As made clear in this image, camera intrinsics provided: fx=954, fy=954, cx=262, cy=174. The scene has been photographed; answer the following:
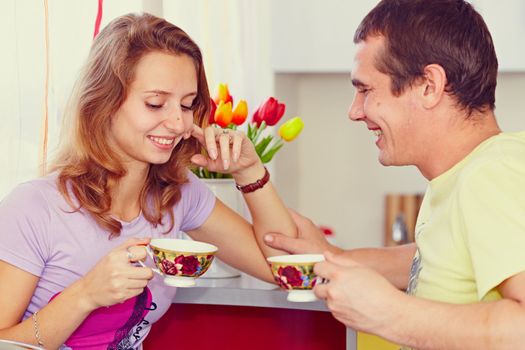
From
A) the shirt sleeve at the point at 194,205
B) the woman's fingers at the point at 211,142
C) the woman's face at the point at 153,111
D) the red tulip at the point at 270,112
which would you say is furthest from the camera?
the red tulip at the point at 270,112

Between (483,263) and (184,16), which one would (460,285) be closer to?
(483,263)

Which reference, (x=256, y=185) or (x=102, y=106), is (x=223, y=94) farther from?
(x=102, y=106)

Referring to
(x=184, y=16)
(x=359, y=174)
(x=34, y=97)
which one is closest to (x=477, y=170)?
(x=34, y=97)

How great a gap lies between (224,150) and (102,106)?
10.8 inches

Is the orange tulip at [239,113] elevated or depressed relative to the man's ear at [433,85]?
depressed

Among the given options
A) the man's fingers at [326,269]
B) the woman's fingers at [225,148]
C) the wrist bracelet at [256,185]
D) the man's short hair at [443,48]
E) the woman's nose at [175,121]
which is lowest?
the wrist bracelet at [256,185]

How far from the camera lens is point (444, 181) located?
1.56m

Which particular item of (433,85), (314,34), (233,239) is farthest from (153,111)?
(314,34)

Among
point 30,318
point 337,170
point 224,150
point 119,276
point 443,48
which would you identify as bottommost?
point 337,170

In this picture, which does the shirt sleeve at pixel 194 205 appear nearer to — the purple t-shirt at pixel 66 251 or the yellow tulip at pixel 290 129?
the purple t-shirt at pixel 66 251

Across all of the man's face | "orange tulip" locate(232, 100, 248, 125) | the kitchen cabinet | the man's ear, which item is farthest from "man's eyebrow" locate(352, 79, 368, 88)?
the kitchen cabinet

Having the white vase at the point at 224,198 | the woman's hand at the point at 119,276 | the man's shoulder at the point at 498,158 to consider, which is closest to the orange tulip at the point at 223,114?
the white vase at the point at 224,198

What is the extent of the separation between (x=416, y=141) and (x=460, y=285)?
264mm

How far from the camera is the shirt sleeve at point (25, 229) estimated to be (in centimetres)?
161
